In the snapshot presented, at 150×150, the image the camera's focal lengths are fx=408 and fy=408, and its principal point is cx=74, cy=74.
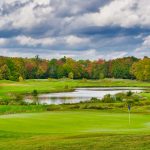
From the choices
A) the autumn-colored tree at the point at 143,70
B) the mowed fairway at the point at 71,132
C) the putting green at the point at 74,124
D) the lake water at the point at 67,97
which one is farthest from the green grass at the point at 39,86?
the mowed fairway at the point at 71,132

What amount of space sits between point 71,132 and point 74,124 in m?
3.99

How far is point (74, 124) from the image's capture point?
31.1 metres

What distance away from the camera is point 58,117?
36000 mm

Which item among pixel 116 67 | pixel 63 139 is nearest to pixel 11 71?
pixel 116 67

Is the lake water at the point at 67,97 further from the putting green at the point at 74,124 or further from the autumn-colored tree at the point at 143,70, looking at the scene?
the autumn-colored tree at the point at 143,70

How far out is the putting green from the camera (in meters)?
27.9

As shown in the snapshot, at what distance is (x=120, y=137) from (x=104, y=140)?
55.5 inches

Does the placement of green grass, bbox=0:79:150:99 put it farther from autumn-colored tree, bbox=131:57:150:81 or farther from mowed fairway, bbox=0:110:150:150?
mowed fairway, bbox=0:110:150:150

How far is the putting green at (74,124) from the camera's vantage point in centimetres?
2788

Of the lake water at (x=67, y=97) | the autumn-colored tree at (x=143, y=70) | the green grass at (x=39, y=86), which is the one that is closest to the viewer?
the lake water at (x=67, y=97)

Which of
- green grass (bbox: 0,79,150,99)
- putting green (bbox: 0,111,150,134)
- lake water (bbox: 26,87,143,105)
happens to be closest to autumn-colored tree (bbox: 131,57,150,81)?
green grass (bbox: 0,79,150,99)

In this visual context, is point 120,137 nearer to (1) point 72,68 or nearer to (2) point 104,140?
(2) point 104,140

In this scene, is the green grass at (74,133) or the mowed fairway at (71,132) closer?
the green grass at (74,133)

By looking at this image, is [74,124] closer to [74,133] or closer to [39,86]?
[74,133]
